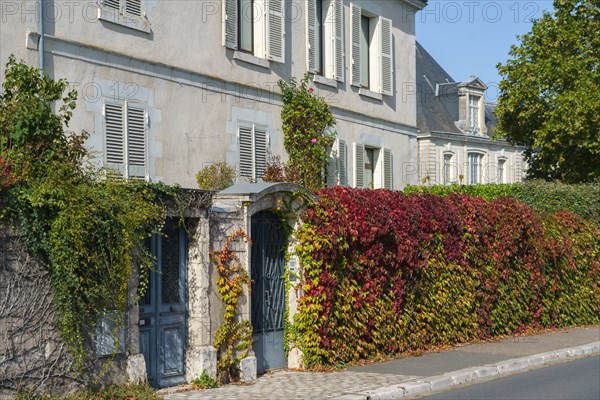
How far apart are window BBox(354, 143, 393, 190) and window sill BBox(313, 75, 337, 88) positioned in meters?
1.89

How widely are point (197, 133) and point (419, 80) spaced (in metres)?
24.5

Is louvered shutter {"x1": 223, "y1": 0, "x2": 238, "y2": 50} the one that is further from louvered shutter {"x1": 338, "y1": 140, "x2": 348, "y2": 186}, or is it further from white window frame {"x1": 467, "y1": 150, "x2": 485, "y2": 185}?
white window frame {"x1": 467, "y1": 150, "x2": 485, "y2": 185}

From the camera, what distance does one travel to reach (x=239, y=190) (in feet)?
38.6

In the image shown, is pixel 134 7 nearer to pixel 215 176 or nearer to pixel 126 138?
pixel 126 138

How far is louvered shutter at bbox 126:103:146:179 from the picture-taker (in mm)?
14578

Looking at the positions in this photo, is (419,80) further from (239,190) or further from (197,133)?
(239,190)

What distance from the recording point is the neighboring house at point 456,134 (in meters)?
37.1

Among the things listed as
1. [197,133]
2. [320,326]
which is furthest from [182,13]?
[320,326]

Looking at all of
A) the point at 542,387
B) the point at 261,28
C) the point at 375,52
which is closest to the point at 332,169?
the point at 375,52

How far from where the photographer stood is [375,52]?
68.8 ft

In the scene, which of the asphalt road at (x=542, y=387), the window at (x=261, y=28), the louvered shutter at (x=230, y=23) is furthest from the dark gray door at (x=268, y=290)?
the window at (x=261, y=28)

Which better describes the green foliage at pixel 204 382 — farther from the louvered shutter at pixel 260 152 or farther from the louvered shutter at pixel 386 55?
the louvered shutter at pixel 386 55

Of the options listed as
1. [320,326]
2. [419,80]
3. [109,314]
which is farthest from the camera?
[419,80]

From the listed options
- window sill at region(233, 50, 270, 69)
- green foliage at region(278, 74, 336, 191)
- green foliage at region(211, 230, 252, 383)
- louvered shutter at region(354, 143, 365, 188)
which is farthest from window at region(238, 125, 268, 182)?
green foliage at region(211, 230, 252, 383)
